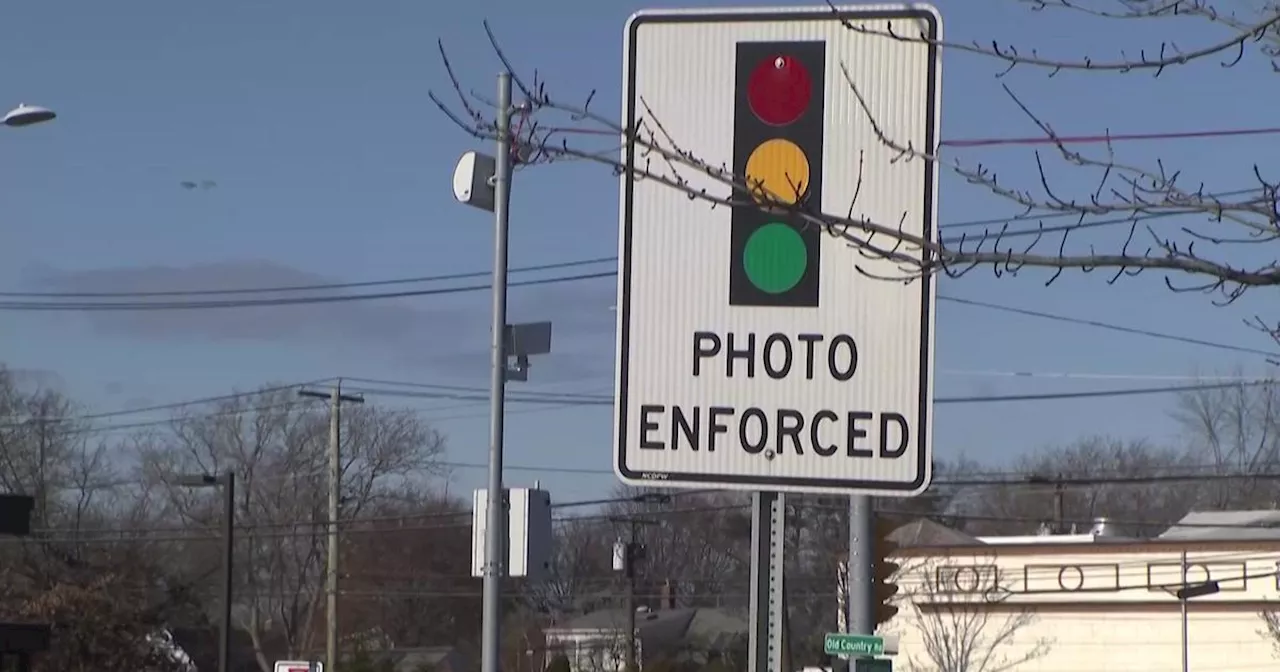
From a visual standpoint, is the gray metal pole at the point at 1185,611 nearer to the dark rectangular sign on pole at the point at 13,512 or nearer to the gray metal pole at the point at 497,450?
the dark rectangular sign on pole at the point at 13,512

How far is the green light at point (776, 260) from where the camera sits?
3.30 metres

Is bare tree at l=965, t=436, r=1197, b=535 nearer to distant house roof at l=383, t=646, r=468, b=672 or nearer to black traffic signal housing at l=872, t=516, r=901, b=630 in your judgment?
distant house roof at l=383, t=646, r=468, b=672

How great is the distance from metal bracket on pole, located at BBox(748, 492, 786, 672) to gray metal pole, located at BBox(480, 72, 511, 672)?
10717 millimetres

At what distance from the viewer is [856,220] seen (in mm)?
3250

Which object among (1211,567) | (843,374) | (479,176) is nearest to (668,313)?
(843,374)

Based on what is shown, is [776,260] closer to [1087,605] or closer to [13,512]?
[13,512]

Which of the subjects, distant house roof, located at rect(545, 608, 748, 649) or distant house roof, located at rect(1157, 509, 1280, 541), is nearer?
distant house roof, located at rect(1157, 509, 1280, 541)

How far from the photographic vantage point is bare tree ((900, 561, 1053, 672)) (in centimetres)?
4481

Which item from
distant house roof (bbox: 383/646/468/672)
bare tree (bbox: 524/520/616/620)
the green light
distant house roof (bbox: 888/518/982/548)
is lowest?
distant house roof (bbox: 383/646/468/672)

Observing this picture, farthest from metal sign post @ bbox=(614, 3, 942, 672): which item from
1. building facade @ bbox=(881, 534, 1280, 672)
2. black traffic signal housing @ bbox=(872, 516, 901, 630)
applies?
building facade @ bbox=(881, 534, 1280, 672)

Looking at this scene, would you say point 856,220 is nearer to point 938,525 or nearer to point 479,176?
point 479,176

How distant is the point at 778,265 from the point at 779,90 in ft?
1.05

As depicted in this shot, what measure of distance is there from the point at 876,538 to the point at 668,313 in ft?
33.4

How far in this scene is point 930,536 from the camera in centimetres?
4984
